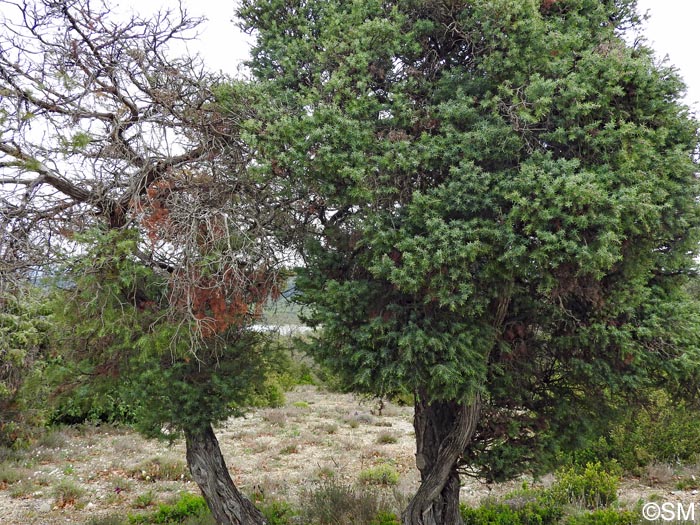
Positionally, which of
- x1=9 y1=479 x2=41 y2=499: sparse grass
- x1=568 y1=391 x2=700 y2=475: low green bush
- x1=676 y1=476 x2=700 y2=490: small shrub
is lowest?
x1=9 y1=479 x2=41 y2=499: sparse grass

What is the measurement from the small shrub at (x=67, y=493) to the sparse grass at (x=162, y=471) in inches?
51.3

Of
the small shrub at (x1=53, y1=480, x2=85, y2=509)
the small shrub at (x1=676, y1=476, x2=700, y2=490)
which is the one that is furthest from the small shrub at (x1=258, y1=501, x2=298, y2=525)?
the small shrub at (x1=676, y1=476, x2=700, y2=490)

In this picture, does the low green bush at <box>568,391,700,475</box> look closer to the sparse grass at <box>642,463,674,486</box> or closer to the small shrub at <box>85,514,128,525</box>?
the sparse grass at <box>642,463,674,486</box>

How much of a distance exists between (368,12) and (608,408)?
180 inches

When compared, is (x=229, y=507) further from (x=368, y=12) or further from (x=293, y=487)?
(x=368, y=12)

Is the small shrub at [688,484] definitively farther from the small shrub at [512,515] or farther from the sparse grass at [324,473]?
the sparse grass at [324,473]

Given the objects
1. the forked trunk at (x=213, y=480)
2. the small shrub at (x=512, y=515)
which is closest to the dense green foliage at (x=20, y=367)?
the forked trunk at (x=213, y=480)

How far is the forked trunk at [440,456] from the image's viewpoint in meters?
5.13

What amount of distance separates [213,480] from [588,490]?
16.7 ft

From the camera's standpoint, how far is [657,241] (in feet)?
14.0

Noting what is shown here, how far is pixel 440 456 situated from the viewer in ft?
17.3

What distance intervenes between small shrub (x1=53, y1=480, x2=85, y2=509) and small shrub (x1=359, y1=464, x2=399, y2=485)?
4516 millimetres

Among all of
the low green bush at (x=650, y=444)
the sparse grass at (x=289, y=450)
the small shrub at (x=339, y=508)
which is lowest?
the sparse grass at (x=289, y=450)
